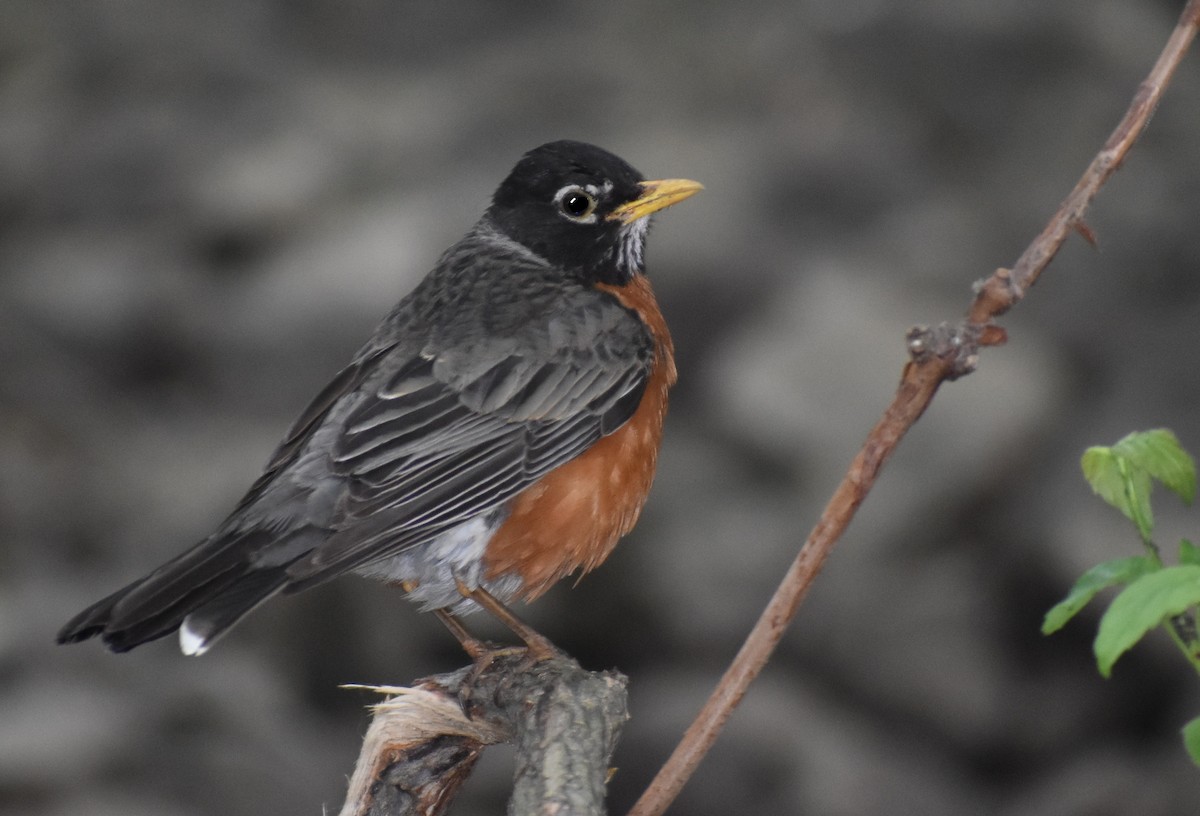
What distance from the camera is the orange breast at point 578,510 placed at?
12.1 ft

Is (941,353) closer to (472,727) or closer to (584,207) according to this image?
(472,727)

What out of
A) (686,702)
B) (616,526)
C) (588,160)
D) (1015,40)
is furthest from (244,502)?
(1015,40)

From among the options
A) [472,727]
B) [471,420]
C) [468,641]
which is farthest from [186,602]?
[471,420]

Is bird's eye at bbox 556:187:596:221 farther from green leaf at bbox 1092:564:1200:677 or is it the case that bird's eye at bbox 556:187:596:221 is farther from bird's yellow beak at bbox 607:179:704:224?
green leaf at bbox 1092:564:1200:677

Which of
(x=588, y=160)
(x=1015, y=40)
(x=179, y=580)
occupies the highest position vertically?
(x=1015, y=40)

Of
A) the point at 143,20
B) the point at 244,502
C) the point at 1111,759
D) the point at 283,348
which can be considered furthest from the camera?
the point at 143,20

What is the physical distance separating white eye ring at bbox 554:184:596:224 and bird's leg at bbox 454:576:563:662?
48.0 inches

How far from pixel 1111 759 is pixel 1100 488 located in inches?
191

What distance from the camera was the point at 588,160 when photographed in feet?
14.0

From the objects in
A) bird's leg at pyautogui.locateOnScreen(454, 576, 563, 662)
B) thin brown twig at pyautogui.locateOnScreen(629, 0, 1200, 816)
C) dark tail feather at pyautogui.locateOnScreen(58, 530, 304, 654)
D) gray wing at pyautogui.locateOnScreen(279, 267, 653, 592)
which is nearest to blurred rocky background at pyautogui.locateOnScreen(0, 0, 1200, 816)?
gray wing at pyautogui.locateOnScreen(279, 267, 653, 592)

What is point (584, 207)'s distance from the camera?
4352mm

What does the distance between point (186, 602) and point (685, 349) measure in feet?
13.2

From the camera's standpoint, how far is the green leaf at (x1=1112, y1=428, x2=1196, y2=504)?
2.05 m

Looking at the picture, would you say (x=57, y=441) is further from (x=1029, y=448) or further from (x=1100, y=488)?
(x=1100, y=488)
